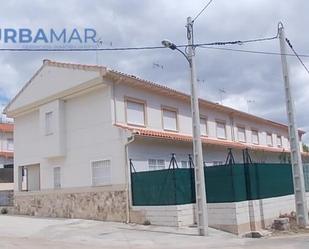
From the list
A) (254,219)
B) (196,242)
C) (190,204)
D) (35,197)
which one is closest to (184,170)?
(190,204)

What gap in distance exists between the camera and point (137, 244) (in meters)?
14.4

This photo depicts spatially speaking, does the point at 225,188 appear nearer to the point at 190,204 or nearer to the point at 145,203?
the point at 190,204

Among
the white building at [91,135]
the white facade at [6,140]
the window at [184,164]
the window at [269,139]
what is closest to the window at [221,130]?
the white building at [91,135]

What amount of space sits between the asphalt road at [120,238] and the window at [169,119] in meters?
7.08

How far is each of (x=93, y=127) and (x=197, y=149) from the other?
7.67m

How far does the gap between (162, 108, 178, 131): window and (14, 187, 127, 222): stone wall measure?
213 inches

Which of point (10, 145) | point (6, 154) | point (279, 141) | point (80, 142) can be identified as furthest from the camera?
point (10, 145)

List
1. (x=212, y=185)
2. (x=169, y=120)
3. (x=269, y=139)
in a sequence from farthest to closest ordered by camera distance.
A: (x=269, y=139) → (x=169, y=120) → (x=212, y=185)

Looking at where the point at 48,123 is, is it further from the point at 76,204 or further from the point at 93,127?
the point at 76,204

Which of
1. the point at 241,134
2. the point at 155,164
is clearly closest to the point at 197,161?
the point at 155,164

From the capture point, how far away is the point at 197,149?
16.0 metres

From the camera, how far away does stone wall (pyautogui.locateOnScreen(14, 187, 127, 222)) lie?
20391 mm

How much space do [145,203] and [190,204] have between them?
195 centimetres

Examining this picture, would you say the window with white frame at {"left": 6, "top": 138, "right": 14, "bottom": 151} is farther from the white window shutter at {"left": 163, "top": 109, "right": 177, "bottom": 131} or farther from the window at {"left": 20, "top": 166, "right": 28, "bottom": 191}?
the white window shutter at {"left": 163, "top": 109, "right": 177, "bottom": 131}
